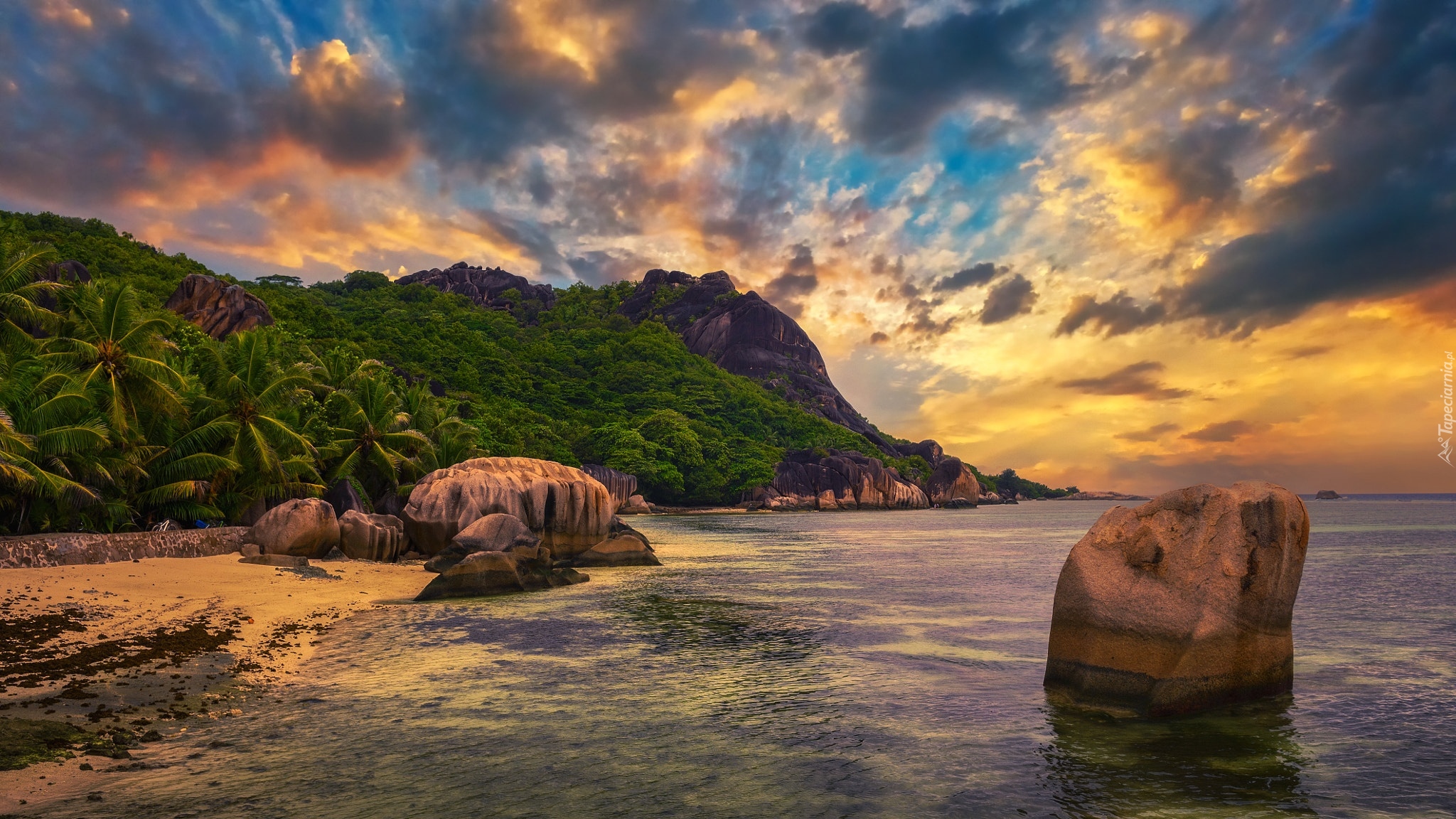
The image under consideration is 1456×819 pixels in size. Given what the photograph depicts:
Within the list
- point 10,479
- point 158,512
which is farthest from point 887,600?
point 158,512

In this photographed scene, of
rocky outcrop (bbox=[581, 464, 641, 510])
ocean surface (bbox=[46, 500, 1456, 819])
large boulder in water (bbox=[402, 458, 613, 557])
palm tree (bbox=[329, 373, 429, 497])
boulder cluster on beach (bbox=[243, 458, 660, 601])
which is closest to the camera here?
ocean surface (bbox=[46, 500, 1456, 819])

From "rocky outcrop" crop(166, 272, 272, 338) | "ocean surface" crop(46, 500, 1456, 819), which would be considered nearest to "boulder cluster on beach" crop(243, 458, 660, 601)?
→ "ocean surface" crop(46, 500, 1456, 819)

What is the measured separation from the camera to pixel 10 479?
63.1 feet

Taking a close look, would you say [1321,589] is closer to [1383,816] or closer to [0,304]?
[1383,816]

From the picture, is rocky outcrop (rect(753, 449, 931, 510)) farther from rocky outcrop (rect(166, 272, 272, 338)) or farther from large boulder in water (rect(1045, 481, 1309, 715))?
large boulder in water (rect(1045, 481, 1309, 715))

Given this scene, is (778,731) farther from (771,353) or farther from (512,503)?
(771,353)

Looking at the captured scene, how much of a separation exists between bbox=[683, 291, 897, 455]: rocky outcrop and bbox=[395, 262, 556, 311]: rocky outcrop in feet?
130

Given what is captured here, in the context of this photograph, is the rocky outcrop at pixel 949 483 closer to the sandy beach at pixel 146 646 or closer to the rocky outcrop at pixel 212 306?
the rocky outcrop at pixel 212 306

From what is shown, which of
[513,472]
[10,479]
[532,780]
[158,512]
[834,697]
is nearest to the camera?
[532,780]

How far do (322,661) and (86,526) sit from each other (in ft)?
56.3

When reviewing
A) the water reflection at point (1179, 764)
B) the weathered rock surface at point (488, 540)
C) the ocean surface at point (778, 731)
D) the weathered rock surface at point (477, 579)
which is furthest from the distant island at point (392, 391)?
the water reflection at point (1179, 764)

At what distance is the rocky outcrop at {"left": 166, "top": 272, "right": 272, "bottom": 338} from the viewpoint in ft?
167

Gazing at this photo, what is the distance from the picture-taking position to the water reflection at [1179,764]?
21.7 feet

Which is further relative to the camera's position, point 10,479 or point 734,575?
point 734,575
